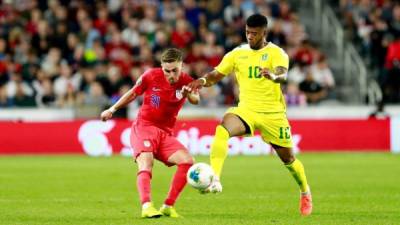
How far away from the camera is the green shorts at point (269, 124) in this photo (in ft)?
40.5

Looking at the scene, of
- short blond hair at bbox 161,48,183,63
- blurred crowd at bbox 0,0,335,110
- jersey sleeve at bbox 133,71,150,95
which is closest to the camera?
short blond hair at bbox 161,48,183,63

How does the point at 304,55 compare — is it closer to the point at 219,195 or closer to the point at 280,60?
the point at 219,195

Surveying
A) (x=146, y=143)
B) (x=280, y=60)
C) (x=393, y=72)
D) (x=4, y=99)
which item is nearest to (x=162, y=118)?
(x=146, y=143)

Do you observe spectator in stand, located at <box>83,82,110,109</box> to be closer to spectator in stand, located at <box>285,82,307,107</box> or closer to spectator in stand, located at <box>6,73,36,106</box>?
spectator in stand, located at <box>6,73,36,106</box>

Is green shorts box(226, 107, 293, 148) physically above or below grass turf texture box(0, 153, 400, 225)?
above

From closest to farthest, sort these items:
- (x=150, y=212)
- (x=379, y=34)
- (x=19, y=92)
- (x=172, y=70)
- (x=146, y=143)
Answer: (x=150, y=212)
(x=172, y=70)
(x=146, y=143)
(x=19, y=92)
(x=379, y=34)

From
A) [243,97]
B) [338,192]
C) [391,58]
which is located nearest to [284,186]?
[338,192]

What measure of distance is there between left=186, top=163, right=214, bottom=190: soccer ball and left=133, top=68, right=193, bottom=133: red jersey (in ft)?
3.73

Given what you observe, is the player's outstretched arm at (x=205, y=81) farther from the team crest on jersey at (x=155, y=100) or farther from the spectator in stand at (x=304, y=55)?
the spectator in stand at (x=304, y=55)

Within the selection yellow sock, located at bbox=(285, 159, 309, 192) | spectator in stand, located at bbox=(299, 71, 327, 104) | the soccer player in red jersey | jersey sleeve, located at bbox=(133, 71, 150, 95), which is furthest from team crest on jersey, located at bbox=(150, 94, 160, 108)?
spectator in stand, located at bbox=(299, 71, 327, 104)

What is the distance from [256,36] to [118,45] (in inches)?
618

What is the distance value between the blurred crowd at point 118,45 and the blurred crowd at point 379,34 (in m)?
1.42

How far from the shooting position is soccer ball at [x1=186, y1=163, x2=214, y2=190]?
11141 millimetres

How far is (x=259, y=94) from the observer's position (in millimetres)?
12414
